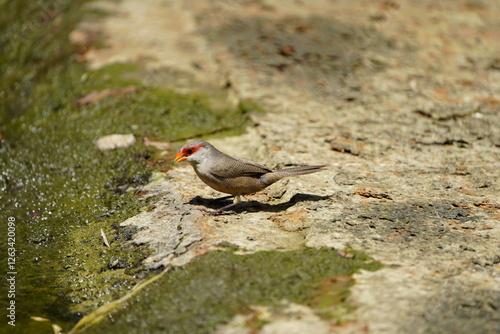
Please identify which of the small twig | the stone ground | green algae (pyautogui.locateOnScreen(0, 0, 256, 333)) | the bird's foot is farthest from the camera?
the small twig

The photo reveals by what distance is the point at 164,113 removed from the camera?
568 centimetres

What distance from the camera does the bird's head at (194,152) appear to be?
4.05 m

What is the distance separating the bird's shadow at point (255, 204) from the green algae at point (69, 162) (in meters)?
0.46

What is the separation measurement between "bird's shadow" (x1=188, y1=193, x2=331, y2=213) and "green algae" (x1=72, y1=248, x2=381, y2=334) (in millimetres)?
804

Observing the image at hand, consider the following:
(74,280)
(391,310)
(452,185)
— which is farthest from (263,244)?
(452,185)

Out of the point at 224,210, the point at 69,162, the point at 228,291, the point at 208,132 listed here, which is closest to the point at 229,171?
the point at 224,210

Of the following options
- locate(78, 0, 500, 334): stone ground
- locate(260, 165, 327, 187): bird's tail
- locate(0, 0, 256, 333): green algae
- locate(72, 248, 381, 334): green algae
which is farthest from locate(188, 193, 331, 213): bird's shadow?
locate(72, 248, 381, 334): green algae

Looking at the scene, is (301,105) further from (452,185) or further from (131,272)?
(131,272)

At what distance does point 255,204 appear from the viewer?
4184 millimetres

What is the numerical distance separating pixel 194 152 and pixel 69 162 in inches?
62.7

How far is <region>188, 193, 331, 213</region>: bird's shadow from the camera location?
3.98 meters

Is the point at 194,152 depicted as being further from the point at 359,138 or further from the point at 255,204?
the point at 359,138

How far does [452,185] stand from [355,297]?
2.00m

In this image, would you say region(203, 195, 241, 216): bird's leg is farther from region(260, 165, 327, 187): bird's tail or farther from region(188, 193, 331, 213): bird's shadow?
region(260, 165, 327, 187): bird's tail
